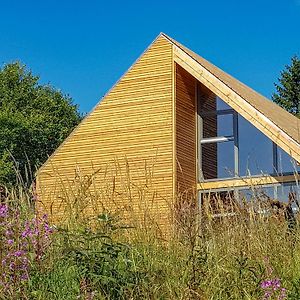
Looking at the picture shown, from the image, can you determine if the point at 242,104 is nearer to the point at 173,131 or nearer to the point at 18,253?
the point at 173,131

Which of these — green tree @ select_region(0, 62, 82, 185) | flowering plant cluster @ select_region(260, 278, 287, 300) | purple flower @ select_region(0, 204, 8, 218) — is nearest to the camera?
flowering plant cluster @ select_region(260, 278, 287, 300)

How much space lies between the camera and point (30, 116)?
30.8 meters

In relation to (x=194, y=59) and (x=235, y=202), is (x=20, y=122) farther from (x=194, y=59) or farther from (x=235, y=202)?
(x=235, y=202)

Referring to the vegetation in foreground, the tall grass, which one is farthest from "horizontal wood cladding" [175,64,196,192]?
the vegetation in foreground

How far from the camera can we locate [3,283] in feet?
12.6

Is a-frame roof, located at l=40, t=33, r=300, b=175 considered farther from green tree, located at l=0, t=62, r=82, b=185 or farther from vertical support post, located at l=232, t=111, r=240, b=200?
green tree, located at l=0, t=62, r=82, b=185

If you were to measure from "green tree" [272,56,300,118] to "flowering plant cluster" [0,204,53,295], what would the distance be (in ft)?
95.2

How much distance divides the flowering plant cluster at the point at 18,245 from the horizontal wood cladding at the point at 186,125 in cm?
994

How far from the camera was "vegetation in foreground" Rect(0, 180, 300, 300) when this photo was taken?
13.0 ft

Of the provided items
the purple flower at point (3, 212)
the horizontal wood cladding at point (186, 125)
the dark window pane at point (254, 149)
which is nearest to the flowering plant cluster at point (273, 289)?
the purple flower at point (3, 212)

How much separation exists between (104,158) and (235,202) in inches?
385

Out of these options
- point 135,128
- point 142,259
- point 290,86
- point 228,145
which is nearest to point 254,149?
point 228,145

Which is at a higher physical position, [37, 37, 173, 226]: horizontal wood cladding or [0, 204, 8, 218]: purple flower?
[37, 37, 173, 226]: horizontal wood cladding

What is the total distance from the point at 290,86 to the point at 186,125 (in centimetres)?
1903
